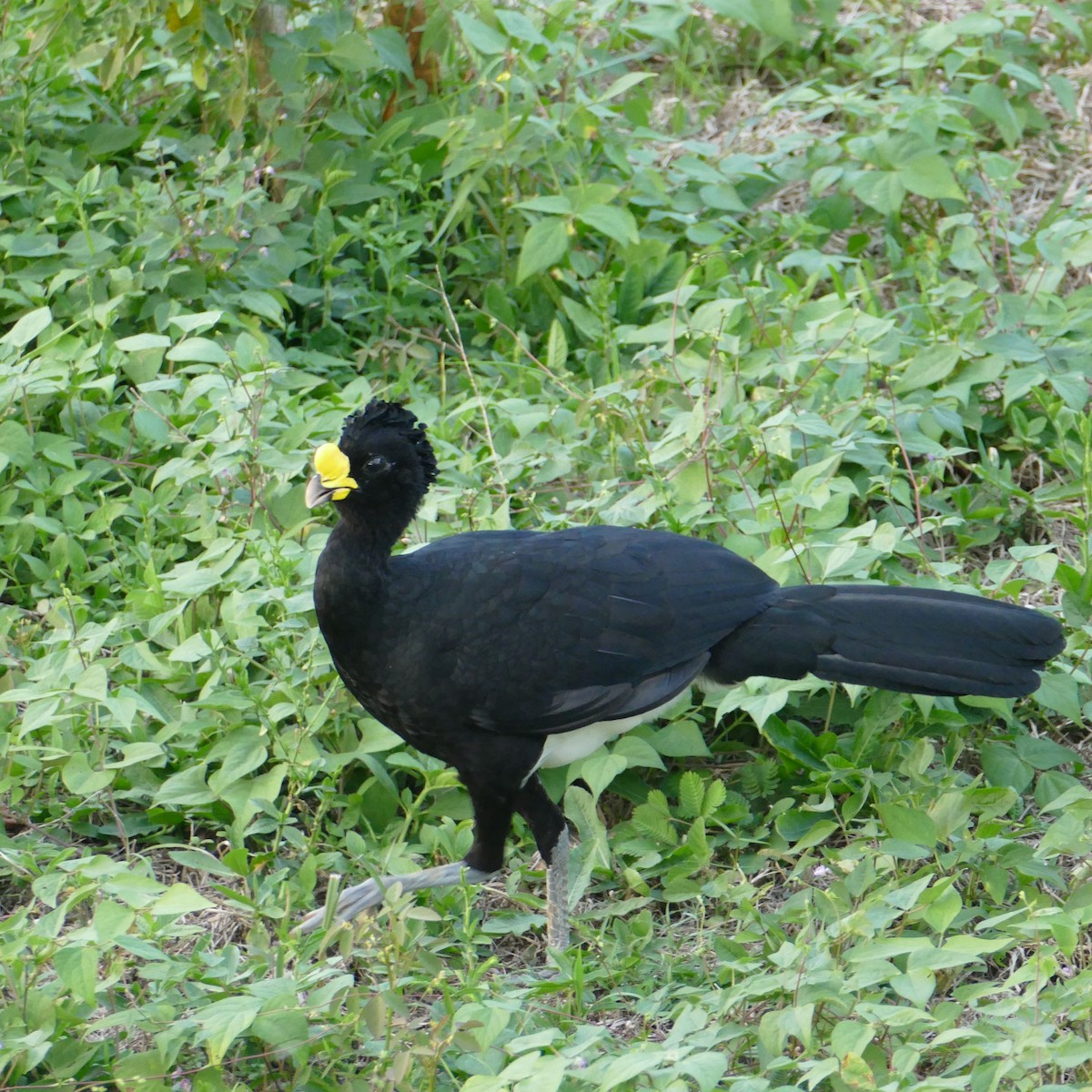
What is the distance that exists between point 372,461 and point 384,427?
0.10 metres

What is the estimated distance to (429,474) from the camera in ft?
12.7

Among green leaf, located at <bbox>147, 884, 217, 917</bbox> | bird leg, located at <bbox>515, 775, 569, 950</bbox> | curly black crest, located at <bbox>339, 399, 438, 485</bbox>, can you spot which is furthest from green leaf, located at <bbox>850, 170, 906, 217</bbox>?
green leaf, located at <bbox>147, 884, 217, 917</bbox>

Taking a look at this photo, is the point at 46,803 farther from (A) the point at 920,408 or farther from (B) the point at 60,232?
(A) the point at 920,408

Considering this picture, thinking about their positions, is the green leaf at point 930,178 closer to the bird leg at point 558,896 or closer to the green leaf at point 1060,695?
the green leaf at point 1060,695

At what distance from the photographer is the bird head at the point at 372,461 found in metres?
3.69

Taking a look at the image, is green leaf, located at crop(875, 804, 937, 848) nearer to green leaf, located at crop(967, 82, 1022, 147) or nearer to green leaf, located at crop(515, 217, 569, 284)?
green leaf, located at crop(515, 217, 569, 284)

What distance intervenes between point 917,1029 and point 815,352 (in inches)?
107

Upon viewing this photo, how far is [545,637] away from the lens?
147 inches

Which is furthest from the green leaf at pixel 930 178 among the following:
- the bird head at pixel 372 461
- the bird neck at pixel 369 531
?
the bird neck at pixel 369 531

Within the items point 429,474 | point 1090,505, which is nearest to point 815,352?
point 1090,505

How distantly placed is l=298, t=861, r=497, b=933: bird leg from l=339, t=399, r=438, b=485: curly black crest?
1.03 m

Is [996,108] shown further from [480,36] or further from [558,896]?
[558,896]

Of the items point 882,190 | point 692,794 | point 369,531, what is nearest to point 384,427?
point 369,531

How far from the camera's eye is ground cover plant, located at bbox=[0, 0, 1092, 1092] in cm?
307
